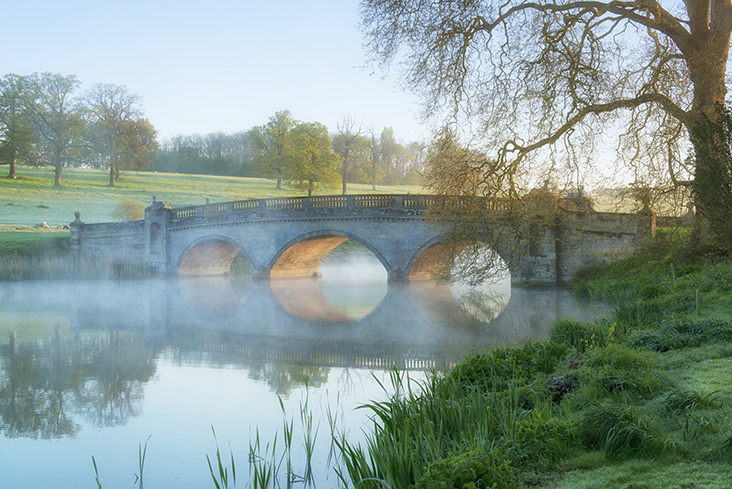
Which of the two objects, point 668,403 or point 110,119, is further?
point 110,119

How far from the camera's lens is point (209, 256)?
30.9 m

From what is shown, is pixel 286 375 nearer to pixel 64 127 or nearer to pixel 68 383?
pixel 68 383

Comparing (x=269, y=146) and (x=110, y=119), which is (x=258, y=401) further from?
(x=110, y=119)

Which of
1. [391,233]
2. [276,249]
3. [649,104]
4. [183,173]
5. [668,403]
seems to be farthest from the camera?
[183,173]

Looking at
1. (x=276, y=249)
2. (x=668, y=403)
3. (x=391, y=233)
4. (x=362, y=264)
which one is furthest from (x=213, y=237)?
(x=668, y=403)

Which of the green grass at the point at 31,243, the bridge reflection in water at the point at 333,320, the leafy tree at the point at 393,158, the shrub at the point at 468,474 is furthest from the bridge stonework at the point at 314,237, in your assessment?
the leafy tree at the point at 393,158

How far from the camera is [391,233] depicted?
76.0 feet

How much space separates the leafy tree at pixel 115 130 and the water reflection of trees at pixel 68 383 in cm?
3956

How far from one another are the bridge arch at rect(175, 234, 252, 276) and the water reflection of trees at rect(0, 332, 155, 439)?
15424mm

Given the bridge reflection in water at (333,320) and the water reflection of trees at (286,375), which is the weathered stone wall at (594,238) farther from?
the water reflection of trees at (286,375)

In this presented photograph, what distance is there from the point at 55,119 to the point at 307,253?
28.0 meters

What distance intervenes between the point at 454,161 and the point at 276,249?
14.8m

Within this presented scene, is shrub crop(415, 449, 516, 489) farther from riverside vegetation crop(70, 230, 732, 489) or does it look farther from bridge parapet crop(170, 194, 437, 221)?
bridge parapet crop(170, 194, 437, 221)

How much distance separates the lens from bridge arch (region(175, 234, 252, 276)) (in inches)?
1085
